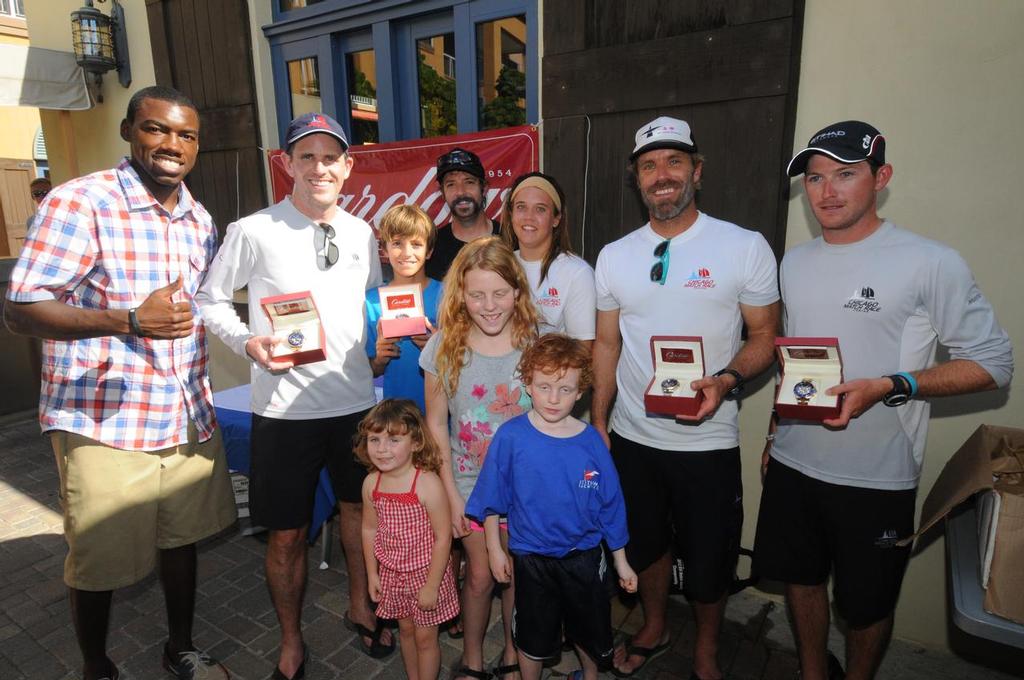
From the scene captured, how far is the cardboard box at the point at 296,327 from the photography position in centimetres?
237

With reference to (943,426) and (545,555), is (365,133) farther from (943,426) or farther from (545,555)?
(943,426)

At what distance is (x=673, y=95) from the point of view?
3102 mm

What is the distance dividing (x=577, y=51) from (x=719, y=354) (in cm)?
204

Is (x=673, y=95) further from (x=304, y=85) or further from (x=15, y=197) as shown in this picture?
(x=15, y=197)

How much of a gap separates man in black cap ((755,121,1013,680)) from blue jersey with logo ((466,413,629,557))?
0.80 meters

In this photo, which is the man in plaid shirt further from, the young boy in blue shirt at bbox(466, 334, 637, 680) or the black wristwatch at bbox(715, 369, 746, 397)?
the black wristwatch at bbox(715, 369, 746, 397)

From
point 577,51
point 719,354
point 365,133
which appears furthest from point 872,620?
point 365,133

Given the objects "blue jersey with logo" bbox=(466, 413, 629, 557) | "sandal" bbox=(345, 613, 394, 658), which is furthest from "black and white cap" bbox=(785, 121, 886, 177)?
"sandal" bbox=(345, 613, 394, 658)

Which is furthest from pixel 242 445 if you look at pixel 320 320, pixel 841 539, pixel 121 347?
pixel 841 539

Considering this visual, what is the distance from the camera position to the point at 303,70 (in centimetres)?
497

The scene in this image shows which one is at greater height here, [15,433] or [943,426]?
[943,426]

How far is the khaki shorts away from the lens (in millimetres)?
2363

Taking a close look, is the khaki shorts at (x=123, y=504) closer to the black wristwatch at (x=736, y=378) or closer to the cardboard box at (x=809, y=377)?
the black wristwatch at (x=736, y=378)

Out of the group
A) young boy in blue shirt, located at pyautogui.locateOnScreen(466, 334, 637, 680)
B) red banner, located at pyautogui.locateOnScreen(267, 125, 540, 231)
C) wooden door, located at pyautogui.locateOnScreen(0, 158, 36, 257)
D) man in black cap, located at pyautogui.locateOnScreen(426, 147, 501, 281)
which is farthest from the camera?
wooden door, located at pyautogui.locateOnScreen(0, 158, 36, 257)
